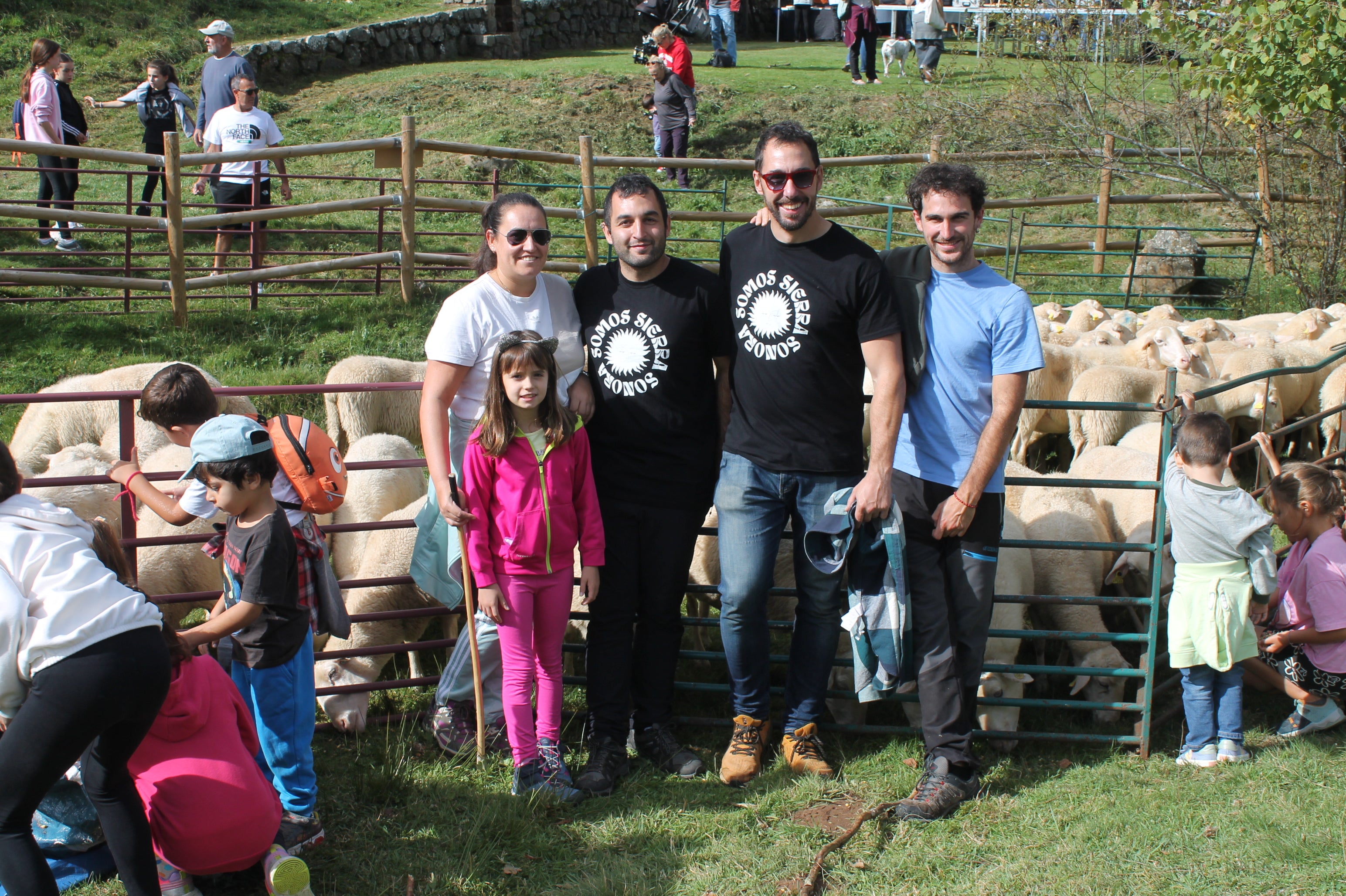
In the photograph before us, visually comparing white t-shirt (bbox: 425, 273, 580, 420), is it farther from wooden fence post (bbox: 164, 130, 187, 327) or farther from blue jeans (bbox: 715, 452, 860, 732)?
wooden fence post (bbox: 164, 130, 187, 327)

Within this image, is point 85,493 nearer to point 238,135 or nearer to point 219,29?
point 238,135

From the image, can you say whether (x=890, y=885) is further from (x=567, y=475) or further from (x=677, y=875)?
(x=567, y=475)

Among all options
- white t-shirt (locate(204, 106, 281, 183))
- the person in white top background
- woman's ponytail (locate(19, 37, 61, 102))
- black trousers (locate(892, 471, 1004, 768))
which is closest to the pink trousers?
black trousers (locate(892, 471, 1004, 768))

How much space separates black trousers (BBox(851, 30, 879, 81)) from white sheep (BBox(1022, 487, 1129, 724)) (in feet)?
55.9

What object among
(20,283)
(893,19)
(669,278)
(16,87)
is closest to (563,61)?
(893,19)

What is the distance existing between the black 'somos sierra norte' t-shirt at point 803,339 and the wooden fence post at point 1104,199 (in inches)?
415

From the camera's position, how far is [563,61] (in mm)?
22156

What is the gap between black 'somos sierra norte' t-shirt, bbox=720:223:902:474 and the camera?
11.1ft

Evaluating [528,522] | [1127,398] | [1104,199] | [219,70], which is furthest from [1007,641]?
[1104,199]

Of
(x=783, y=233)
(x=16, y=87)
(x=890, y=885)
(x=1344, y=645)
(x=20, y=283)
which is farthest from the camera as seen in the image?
(x=16, y=87)

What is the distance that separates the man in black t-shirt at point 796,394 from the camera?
338 cm

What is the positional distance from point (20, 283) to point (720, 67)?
53.7 ft

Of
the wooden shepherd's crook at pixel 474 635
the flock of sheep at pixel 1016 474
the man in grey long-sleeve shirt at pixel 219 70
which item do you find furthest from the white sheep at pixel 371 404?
the man in grey long-sleeve shirt at pixel 219 70

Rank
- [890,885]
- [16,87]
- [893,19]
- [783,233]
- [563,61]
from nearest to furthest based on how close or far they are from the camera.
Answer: [890,885] < [783,233] < [16,87] < [563,61] < [893,19]
